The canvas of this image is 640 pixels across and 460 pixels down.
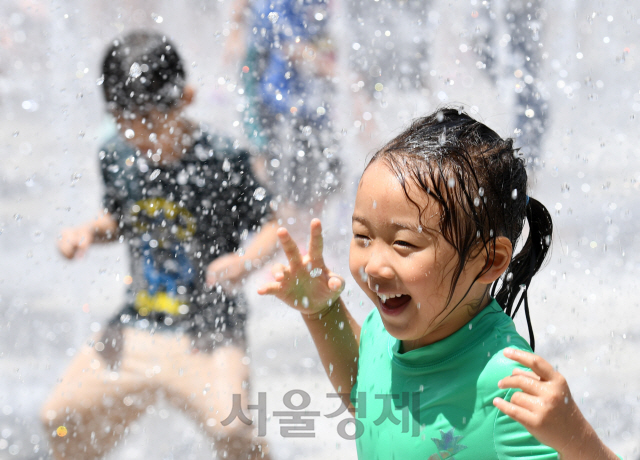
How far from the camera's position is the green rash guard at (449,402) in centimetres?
135

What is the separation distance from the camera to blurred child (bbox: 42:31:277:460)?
244 cm

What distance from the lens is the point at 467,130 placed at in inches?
58.9

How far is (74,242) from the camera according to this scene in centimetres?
263

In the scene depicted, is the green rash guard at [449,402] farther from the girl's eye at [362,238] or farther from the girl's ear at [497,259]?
the girl's eye at [362,238]

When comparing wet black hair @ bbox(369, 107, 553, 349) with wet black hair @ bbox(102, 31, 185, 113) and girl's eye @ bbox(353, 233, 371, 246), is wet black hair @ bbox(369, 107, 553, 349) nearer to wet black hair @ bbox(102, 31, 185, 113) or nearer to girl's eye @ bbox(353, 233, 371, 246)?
girl's eye @ bbox(353, 233, 371, 246)

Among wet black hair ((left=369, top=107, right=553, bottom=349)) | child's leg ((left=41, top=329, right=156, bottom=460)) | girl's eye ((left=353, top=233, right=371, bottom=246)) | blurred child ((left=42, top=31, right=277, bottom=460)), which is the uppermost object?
wet black hair ((left=369, top=107, right=553, bottom=349))

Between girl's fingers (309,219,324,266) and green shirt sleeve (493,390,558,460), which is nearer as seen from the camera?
green shirt sleeve (493,390,558,460)

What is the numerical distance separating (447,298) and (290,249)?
1.55 feet

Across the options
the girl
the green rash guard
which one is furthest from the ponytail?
the green rash guard

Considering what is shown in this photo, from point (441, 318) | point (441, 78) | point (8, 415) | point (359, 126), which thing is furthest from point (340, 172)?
point (441, 318)

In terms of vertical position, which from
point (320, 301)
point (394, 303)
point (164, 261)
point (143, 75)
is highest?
point (143, 75)

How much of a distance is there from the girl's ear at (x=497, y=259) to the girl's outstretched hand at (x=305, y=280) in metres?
0.41

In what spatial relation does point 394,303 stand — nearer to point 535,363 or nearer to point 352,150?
point 535,363

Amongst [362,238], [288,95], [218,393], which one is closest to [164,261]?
[218,393]
